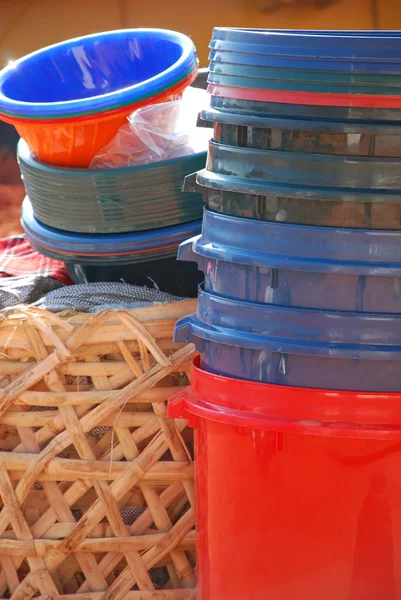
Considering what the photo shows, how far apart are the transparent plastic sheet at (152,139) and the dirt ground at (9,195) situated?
2.32 m

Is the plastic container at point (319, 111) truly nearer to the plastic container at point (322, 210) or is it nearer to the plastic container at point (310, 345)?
the plastic container at point (322, 210)

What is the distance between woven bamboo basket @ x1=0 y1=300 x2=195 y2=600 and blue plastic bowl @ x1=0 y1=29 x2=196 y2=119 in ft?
2.15

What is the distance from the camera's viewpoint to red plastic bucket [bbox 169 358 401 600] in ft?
4.31

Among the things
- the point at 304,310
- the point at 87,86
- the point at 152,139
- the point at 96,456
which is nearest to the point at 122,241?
the point at 152,139

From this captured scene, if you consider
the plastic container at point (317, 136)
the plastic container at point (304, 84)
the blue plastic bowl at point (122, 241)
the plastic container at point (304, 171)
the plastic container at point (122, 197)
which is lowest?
the blue plastic bowl at point (122, 241)

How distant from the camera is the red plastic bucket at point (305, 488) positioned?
1314mm

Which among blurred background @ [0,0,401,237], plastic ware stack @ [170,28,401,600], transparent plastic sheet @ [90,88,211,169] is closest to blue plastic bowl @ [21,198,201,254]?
transparent plastic sheet @ [90,88,211,169]

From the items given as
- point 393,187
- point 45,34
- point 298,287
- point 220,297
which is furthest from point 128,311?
point 45,34

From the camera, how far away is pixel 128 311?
5.59 ft

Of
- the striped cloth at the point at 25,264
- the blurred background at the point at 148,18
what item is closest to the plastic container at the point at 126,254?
the striped cloth at the point at 25,264

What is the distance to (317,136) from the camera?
127 cm

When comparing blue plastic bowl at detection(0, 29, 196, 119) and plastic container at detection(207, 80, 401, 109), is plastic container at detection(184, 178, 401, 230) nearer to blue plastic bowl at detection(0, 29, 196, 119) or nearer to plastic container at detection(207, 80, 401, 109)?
plastic container at detection(207, 80, 401, 109)

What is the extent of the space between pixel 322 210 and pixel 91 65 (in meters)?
1.18

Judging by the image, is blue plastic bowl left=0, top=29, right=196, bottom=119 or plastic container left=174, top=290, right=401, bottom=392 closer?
plastic container left=174, top=290, right=401, bottom=392
